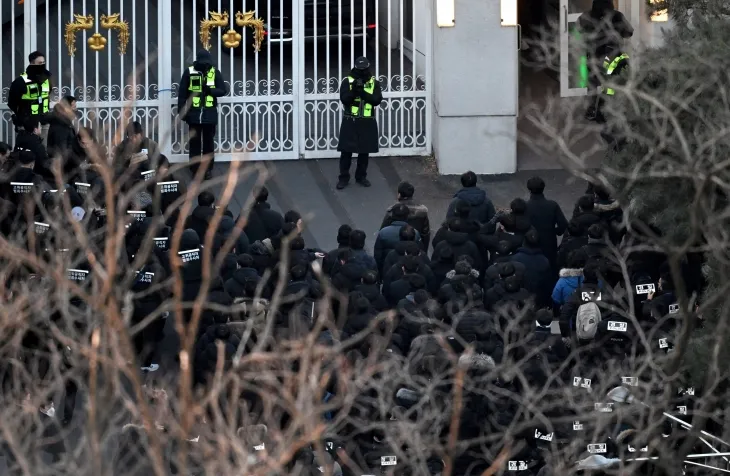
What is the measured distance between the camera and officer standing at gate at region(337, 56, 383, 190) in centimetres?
1797

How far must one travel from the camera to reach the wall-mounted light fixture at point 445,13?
60.9 feet

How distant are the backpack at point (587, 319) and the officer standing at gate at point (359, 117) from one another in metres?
6.13

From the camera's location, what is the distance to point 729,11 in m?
12.9

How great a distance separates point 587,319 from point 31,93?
816 centimetres

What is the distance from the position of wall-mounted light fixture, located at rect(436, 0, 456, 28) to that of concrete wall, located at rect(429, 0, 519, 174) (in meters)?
0.06

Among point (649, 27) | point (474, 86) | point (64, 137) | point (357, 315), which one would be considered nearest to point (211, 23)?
point (64, 137)

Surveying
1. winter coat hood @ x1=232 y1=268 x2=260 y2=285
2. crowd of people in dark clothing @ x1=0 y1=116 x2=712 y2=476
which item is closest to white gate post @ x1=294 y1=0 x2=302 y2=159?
crowd of people in dark clothing @ x1=0 y1=116 x2=712 y2=476

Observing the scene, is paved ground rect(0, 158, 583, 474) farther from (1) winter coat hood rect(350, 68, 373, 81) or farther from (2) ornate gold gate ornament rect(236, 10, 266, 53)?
(2) ornate gold gate ornament rect(236, 10, 266, 53)

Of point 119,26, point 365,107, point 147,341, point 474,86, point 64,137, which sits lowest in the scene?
point 147,341

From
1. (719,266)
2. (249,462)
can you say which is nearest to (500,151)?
(719,266)

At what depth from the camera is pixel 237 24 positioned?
18.8m

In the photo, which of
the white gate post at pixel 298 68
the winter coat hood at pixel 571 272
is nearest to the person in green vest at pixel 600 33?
the white gate post at pixel 298 68

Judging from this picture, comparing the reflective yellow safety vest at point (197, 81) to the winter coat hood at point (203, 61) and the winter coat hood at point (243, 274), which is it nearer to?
the winter coat hood at point (203, 61)

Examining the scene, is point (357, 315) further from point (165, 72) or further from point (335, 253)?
point (165, 72)
